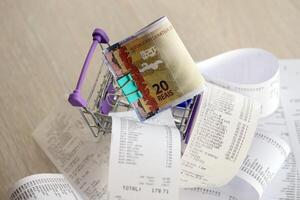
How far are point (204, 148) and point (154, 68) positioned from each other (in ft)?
0.49

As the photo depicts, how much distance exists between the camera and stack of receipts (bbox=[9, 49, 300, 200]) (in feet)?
2.12

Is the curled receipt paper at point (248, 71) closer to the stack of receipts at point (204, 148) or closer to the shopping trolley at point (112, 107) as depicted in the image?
the stack of receipts at point (204, 148)

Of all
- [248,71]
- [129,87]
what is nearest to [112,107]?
[129,87]

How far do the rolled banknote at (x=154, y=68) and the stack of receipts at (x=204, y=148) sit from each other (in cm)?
4

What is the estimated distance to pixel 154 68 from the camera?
→ 645mm

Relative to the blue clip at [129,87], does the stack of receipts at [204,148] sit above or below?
below

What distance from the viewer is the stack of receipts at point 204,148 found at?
647mm

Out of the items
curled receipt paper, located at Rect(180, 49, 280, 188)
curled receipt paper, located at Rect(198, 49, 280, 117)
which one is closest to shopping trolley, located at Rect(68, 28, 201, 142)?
curled receipt paper, located at Rect(180, 49, 280, 188)

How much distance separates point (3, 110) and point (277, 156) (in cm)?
43

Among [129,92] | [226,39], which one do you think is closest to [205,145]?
[129,92]

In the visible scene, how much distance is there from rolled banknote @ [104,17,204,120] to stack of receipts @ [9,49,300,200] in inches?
1.5

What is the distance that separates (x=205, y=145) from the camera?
0.72 meters

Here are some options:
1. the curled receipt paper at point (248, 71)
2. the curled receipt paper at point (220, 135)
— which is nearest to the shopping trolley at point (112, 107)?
the curled receipt paper at point (220, 135)

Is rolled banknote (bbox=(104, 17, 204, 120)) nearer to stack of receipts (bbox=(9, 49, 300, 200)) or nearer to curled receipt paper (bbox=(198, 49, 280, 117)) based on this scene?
stack of receipts (bbox=(9, 49, 300, 200))
